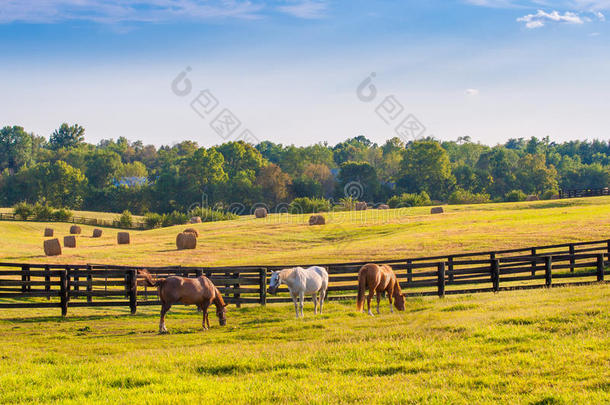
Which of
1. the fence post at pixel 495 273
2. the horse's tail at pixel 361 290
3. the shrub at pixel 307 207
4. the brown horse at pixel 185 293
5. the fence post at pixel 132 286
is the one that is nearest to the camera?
the brown horse at pixel 185 293

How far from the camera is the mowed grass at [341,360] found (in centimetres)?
766

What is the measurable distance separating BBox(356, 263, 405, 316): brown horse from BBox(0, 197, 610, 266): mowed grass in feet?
52.6

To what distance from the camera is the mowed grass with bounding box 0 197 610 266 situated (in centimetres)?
3554

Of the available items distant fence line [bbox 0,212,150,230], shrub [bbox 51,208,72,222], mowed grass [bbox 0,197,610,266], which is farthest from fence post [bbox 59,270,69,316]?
shrub [bbox 51,208,72,222]

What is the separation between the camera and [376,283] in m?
15.6

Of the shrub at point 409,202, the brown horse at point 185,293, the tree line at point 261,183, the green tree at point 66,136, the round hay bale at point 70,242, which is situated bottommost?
the round hay bale at point 70,242

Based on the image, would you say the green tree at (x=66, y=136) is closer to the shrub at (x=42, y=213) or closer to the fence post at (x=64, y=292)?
the shrub at (x=42, y=213)

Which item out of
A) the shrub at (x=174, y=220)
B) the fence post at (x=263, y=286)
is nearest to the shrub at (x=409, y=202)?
the shrub at (x=174, y=220)

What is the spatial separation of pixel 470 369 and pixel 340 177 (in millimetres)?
110579

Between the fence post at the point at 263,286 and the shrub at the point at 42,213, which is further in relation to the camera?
the shrub at the point at 42,213

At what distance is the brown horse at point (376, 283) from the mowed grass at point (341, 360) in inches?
37.6

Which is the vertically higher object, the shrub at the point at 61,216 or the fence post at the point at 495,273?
the shrub at the point at 61,216

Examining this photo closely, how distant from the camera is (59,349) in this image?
12.0 m

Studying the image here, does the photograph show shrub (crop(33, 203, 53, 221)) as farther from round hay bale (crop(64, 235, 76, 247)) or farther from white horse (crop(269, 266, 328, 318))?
white horse (crop(269, 266, 328, 318))
